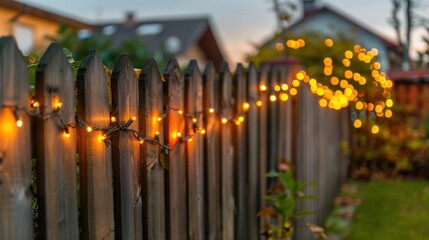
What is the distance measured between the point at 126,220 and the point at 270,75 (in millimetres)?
2005

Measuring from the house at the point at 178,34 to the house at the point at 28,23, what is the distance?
42.2 feet

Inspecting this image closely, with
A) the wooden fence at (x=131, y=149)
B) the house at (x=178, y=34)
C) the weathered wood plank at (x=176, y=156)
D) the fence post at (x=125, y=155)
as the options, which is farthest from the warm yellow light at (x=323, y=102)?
the house at (x=178, y=34)

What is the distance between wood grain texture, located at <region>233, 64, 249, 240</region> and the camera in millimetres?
2928

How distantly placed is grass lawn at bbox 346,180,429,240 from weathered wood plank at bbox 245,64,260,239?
2.50 meters

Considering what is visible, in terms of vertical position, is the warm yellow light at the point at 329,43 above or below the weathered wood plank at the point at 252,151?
above

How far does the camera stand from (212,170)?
2562 mm

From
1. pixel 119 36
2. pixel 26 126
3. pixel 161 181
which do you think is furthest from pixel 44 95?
pixel 119 36

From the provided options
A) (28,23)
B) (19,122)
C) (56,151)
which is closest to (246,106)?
(56,151)

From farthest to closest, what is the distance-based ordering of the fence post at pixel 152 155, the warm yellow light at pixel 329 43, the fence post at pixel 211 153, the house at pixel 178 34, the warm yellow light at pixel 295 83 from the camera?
1. the house at pixel 178 34
2. the warm yellow light at pixel 329 43
3. the warm yellow light at pixel 295 83
4. the fence post at pixel 211 153
5. the fence post at pixel 152 155

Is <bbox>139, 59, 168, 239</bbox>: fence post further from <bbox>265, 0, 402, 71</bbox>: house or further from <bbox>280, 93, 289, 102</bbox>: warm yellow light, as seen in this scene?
<bbox>265, 0, 402, 71</bbox>: house

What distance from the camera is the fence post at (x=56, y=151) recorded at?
141 centimetres

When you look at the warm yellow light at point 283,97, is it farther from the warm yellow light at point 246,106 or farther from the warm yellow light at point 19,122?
the warm yellow light at point 19,122

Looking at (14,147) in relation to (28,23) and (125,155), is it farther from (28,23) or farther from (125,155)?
(28,23)

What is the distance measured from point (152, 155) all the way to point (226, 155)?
2.75 ft
